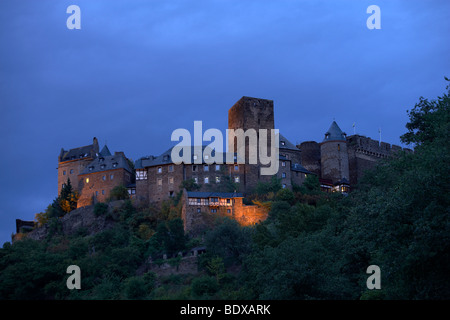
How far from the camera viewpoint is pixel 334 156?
9069 cm

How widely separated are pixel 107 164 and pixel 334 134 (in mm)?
34204

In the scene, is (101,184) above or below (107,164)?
below

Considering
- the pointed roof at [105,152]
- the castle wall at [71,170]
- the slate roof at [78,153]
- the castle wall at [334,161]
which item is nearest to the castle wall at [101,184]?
the castle wall at [71,170]

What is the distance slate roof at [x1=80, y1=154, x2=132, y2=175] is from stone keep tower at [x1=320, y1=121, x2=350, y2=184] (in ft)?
95.2

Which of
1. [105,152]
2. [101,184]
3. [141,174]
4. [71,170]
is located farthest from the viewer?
[105,152]

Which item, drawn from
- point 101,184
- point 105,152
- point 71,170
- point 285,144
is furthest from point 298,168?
point 71,170

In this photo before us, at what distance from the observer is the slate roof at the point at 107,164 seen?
282 ft

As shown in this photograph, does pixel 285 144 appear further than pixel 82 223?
Yes

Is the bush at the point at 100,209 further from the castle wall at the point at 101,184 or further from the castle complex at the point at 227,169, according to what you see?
the castle complex at the point at 227,169

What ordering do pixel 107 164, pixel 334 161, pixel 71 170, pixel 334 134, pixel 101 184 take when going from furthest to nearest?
pixel 334 134 → pixel 71 170 → pixel 334 161 → pixel 107 164 → pixel 101 184

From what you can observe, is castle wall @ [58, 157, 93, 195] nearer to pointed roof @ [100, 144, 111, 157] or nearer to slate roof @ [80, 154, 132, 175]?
slate roof @ [80, 154, 132, 175]

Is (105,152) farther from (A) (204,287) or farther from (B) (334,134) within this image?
(A) (204,287)
